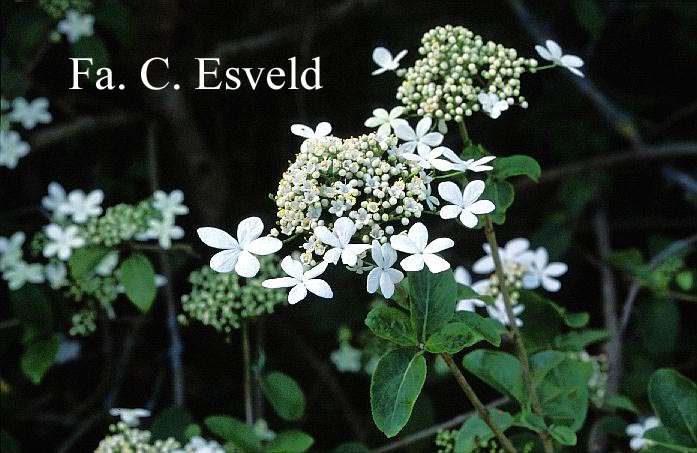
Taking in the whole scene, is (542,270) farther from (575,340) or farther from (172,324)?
(172,324)

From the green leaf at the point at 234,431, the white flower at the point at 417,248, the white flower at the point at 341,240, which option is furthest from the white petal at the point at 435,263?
the green leaf at the point at 234,431

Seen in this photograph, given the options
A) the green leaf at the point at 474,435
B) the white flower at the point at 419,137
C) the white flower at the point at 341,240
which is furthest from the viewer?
the green leaf at the point at 474,435

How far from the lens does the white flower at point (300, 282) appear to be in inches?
50.9

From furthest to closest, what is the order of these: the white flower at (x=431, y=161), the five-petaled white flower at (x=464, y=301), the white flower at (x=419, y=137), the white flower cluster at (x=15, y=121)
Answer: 1. the white flower cluster at (x=15, y=121)
2. the five-petaled white flower at (x=464, y=301)
3. the white flower at (x=419, y=137)
4. the white flower at (x=431, y=161)

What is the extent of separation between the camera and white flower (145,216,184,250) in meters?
2.09

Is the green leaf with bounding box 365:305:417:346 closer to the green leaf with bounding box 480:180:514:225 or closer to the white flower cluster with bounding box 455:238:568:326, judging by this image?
Result: the green leaf with bounding box 480:180:514:225

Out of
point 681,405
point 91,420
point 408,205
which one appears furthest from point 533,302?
point 91,420

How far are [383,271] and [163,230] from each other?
953 millimetres

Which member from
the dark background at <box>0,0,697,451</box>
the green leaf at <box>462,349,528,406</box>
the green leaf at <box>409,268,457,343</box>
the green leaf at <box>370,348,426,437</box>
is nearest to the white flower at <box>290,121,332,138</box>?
the green leaf at <box>409,268,457,343</box>

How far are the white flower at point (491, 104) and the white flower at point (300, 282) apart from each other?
44 centimetres

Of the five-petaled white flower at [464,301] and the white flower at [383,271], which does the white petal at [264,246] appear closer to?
the white flower at [383,271]

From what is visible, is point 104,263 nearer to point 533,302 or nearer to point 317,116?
point 533,302

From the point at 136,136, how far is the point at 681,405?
6.39 feet

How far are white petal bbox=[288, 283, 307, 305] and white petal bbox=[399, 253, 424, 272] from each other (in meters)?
0.15
